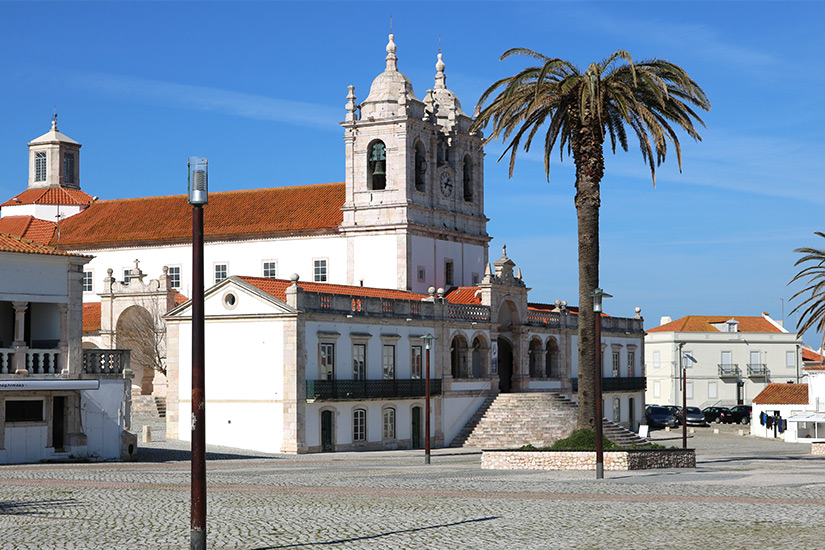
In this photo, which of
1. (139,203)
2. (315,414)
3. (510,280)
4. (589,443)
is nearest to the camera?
(589,443)

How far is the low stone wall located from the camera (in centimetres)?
3384

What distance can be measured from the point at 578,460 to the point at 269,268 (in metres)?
34.0

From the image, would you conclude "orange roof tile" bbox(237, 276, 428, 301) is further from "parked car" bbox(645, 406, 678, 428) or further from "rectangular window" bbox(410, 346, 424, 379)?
"parked car" bbox(645, 406, 678, 428)

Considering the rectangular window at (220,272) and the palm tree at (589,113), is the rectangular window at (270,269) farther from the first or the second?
the palm tree at (589,113)

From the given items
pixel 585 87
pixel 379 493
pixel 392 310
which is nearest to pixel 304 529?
pixel 379 493

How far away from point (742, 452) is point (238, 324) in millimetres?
20715

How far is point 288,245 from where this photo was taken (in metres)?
64.8

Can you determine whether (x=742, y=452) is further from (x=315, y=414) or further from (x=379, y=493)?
(x=379, y=493)

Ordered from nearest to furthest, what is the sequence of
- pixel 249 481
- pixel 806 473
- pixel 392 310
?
pixel 249 481 < pixel 806 473 < pixel 392 310

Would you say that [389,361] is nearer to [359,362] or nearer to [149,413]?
[359,362]

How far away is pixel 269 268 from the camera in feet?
214

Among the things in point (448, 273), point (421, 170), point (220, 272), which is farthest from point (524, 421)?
point (220, 272)

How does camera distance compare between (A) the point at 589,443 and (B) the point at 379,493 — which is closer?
(B) the point at 379,493

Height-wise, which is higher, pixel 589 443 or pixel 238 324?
pixel 238 324
